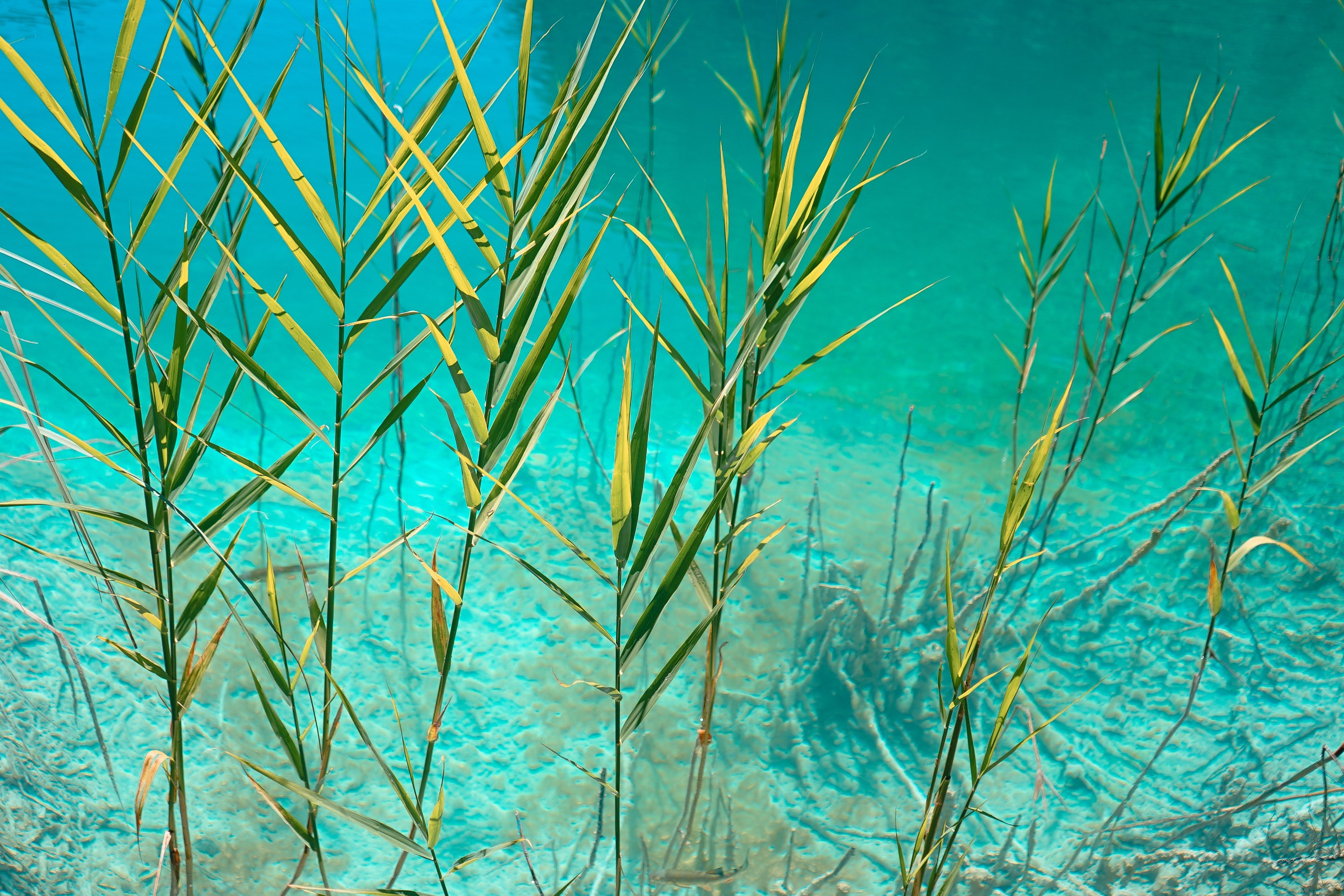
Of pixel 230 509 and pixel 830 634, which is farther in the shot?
pixel 830 634

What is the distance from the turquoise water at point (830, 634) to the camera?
4.71ft

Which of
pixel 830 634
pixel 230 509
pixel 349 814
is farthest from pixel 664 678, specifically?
pixel 830 634

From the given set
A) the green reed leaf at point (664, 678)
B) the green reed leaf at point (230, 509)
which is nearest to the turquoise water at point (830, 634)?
the green reed leaf at point (230, 509)

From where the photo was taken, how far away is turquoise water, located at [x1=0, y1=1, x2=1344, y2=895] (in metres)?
1.44

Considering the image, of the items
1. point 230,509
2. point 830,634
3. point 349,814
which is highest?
point 830,634

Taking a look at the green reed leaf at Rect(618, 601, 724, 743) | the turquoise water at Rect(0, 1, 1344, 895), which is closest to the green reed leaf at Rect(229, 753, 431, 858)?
the green reed leaf at Rect(618, 601, 724, 743)

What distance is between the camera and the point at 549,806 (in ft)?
5.09

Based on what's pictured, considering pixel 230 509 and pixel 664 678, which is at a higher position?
pixel 230 509

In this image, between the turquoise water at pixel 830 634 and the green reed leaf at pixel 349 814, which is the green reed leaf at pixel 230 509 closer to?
the green reed leaf at pixel 349 814

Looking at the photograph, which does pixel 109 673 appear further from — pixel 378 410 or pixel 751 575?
pixel 751 575

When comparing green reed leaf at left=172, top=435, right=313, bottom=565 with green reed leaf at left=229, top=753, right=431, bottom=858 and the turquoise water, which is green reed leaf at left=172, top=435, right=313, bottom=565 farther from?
the turquoise water

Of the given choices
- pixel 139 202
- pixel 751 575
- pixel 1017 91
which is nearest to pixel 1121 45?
pixel 1017 91

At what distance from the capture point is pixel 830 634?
184cm

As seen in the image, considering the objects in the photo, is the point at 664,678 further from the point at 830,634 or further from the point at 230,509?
the point at 830,634
